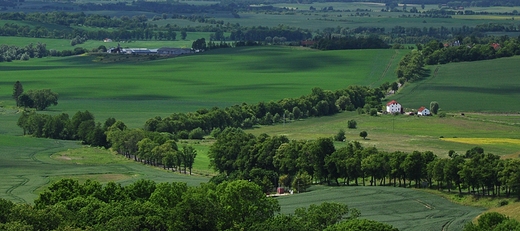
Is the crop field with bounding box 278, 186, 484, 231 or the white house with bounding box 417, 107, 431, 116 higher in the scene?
the crop field with bounding box 278, 186, 484, 231

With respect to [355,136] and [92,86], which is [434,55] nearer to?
[92,86]

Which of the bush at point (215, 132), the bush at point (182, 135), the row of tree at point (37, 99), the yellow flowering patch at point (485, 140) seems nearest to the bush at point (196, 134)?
the bush at point (182, 135)

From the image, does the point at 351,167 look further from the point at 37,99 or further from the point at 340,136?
the point at 37,99

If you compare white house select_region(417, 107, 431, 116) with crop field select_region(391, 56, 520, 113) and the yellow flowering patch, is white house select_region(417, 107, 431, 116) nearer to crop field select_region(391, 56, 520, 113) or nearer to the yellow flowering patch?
crop field select_region(391, 56, 520, 113)

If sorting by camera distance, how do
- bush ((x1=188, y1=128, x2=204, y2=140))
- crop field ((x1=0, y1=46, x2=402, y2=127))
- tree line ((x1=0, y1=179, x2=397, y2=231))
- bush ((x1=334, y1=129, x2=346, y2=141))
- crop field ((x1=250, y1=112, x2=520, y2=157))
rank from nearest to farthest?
tree line ((x1=0, y1=179, x2=397, y2=231)) → crop field ((x1=250, y1=112, x2=520, y2=157)) → bush ((x1=334, y1=129, x2=346, y2=141)) → bush ((x1=188, y1=128, x2=204, y2=140)) → crop field ((x1=0, y1=46, x2=402, y2=127))

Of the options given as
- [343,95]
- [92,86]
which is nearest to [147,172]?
[343,95]

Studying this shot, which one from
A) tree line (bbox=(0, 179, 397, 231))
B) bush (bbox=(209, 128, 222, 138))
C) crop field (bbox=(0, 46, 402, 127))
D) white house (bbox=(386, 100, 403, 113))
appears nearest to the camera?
tree line (bbox=(0, 179, 397, 231))

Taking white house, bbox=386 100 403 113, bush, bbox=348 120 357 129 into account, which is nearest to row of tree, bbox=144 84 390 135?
white house, bbox=386 100 403 113
